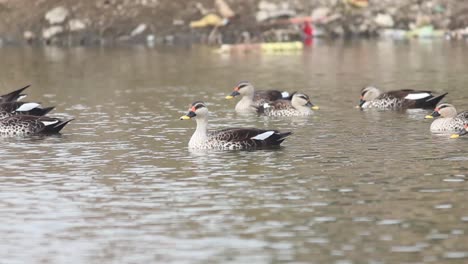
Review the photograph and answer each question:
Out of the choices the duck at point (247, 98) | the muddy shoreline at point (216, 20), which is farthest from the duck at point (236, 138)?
the muddy shoreline at point (216, 20)

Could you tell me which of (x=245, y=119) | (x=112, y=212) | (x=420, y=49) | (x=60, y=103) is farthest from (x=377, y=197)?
(x=420, y=49)

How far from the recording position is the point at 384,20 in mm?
71062

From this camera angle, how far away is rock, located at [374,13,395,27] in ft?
233

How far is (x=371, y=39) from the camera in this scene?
68.4m

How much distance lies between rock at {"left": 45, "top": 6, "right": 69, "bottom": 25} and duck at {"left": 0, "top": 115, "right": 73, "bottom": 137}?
44.5 metres

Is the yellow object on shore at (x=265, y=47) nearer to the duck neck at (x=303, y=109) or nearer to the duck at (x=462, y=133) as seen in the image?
the duck neck at (x=303, y=109)

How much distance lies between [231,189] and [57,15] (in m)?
53.8

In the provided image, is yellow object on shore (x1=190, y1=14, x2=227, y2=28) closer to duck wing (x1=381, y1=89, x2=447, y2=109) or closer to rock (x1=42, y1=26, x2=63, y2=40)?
rock (x1=42, y1=26, x2=63, y2=40)

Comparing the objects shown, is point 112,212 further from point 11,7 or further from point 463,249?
point 11,7

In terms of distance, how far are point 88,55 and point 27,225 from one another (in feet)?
146

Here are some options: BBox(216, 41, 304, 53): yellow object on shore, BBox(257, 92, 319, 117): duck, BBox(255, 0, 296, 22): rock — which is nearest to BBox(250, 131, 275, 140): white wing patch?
BBox(257, 92, 319, 117): duck

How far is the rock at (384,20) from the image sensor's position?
233ft

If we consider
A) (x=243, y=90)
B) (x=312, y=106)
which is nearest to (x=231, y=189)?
(x=312, y=106)

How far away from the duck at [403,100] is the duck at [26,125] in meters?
9.14
